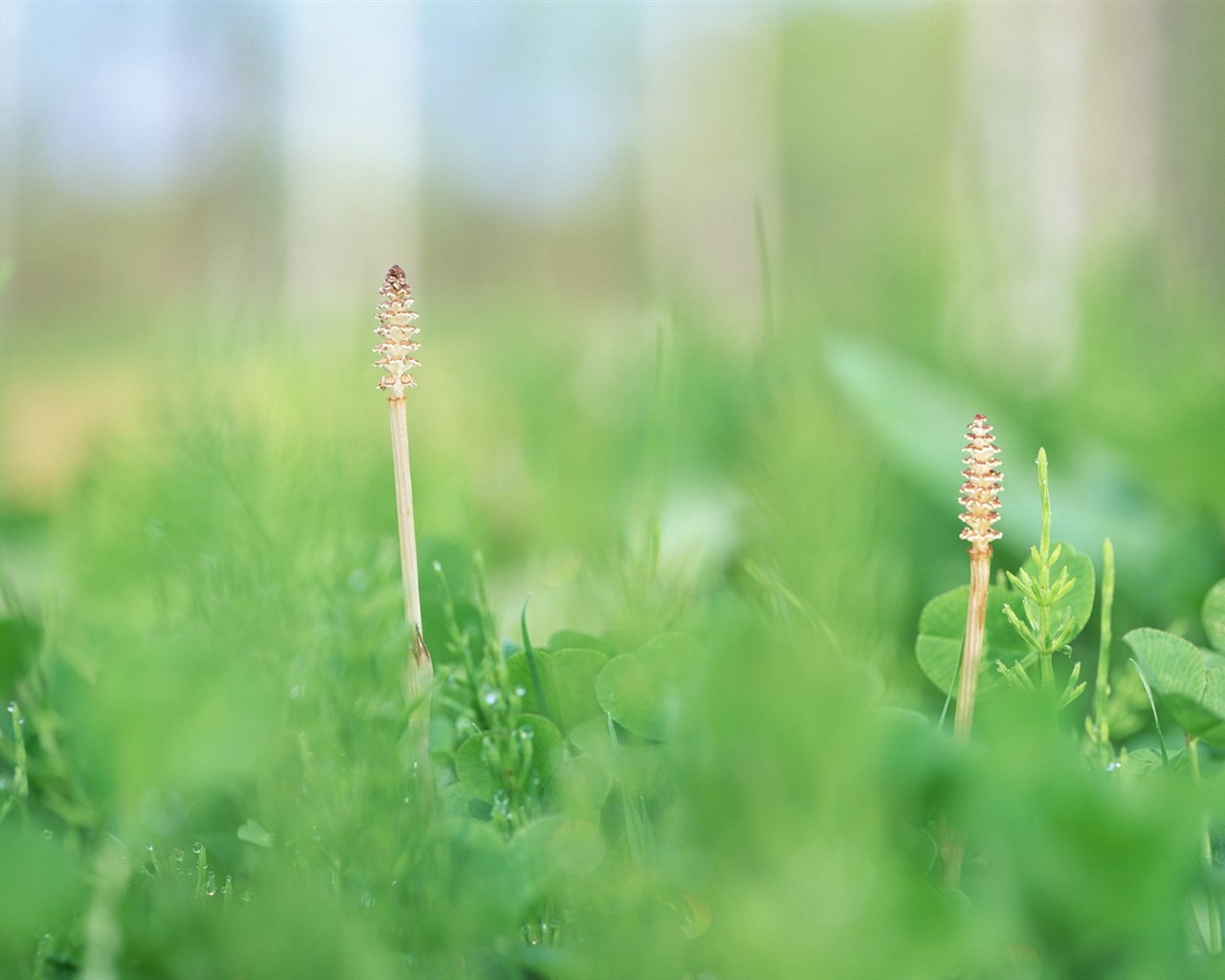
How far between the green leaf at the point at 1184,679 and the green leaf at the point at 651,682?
0.08 m

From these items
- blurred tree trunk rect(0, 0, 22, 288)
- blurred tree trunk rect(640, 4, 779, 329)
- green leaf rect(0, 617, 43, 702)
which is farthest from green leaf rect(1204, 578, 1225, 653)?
blurred tree trunk rect(640, 4, 779, 329)

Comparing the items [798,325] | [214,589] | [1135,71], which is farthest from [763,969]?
[1135,71]

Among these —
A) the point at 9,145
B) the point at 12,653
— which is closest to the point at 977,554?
the point at 12,653

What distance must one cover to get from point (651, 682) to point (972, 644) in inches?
2.0

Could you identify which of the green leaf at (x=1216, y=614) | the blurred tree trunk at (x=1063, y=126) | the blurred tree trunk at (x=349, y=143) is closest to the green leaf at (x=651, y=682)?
the green leaf at (x=1216, y=614)

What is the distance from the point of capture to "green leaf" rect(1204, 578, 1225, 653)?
234mm

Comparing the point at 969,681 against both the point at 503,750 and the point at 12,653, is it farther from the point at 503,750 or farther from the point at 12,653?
the point at 12,653

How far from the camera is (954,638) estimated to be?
225 mm

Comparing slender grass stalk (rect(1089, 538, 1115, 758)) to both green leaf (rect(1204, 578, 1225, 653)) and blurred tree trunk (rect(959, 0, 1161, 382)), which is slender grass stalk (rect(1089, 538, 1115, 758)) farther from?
blurred tree trunk (rect(959, 0, 1161, 382))

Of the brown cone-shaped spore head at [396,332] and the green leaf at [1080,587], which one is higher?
the brown cone-shaped spore head at [396,332]

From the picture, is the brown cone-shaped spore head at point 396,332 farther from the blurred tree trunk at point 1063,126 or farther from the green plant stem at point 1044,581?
the blurred tree trunk at point 1063,126

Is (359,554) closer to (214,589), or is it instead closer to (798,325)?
(214,589)

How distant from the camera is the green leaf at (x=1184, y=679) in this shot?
0.19 metres

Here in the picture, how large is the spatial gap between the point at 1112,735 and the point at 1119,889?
13 cm
